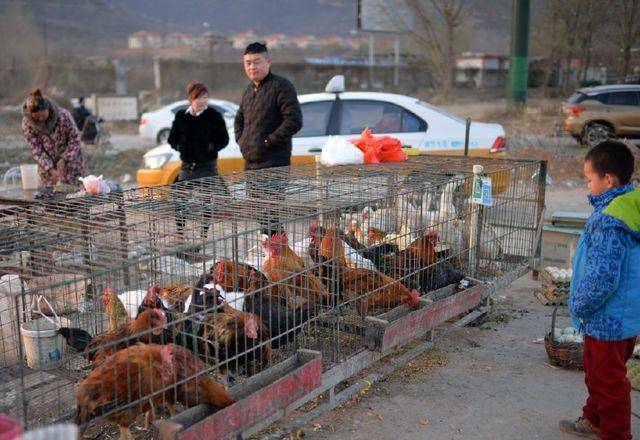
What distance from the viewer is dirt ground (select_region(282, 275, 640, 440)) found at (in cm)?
359

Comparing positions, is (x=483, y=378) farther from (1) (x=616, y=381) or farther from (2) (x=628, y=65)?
(2) (x=628, y=65)

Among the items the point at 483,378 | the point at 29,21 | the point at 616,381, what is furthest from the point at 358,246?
the point at 29,21

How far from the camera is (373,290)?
395 centimetres

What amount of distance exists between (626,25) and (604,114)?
13.5 meters

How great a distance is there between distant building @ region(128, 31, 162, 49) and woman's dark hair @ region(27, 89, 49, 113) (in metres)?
74.0

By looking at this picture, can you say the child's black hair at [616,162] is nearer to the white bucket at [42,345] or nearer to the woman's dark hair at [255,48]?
the white bucket at [42,345]

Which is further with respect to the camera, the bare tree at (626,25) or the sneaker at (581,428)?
the bare tree at (626,25)

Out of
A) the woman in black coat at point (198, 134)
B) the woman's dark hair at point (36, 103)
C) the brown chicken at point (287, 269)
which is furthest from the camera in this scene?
the woman in black coat at point (198, 134)

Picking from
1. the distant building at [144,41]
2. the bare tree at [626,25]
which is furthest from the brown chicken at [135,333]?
the distant building at [144,41]

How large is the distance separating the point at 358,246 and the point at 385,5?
29.8 metres

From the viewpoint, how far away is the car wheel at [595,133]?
16.4 m

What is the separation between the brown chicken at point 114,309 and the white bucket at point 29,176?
2.86 m

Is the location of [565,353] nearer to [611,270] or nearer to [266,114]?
[611,270]

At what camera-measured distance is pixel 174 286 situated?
12.3ft
